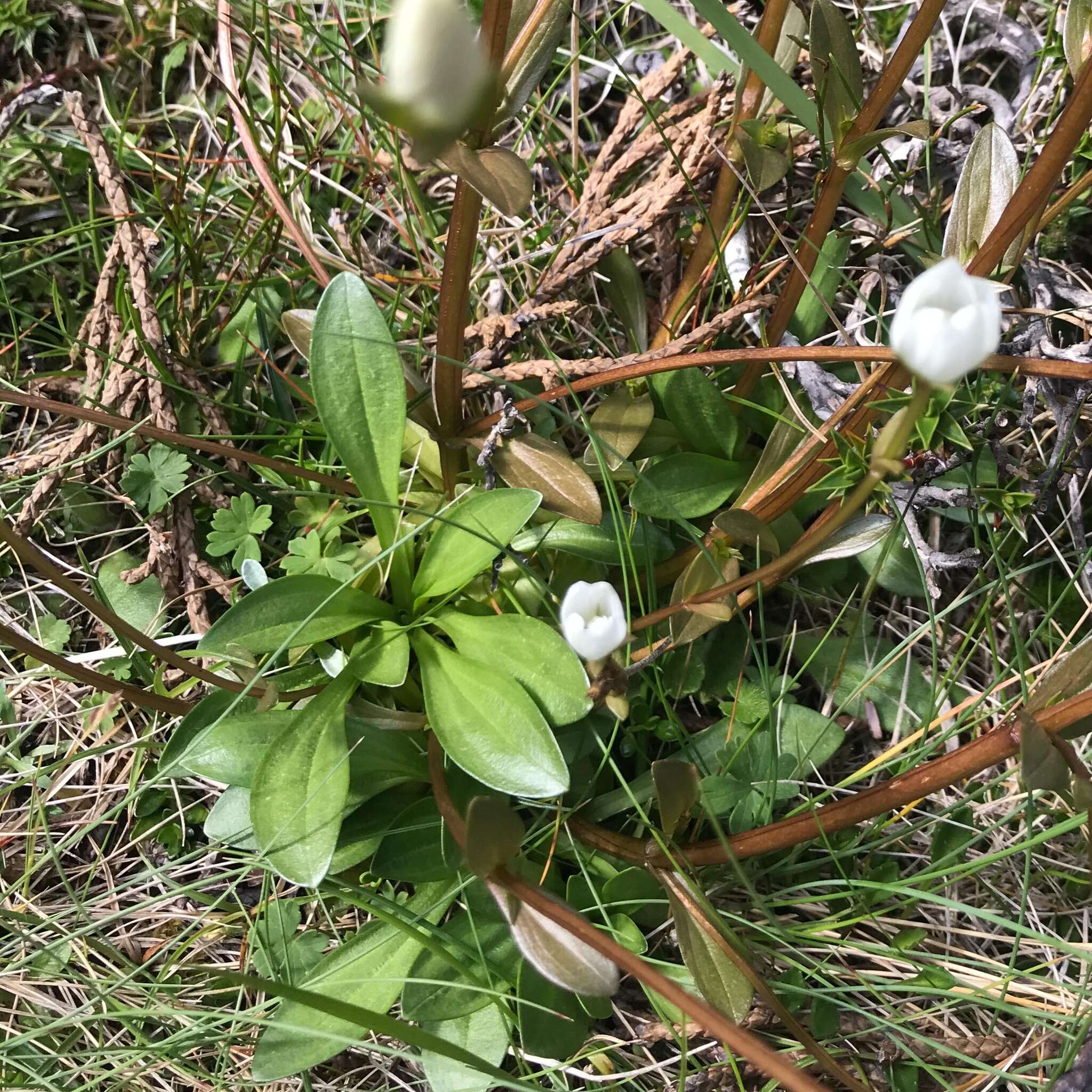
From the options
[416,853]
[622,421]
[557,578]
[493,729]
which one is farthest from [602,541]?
[416,853]

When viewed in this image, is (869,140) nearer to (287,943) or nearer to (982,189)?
(982,189)

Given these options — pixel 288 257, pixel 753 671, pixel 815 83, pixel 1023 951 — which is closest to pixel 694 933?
pixel 753 671

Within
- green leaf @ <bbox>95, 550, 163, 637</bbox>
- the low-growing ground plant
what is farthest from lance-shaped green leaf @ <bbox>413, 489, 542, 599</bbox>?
green leaf @ <bbox>95, 550, 163, 637</bbox>

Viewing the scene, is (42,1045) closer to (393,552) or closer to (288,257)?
(393,552)

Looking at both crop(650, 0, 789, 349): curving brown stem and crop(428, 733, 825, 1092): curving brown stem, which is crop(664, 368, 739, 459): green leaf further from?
crop(428, 733, 825, 1092): curving brown stem

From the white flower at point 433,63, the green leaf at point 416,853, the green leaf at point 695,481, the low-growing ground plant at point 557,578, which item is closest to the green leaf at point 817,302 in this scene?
the low-growing ground plant at point 557,578

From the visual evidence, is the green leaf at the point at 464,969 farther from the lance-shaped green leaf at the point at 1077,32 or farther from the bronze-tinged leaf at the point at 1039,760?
the lance-shaped green leaf at the point at 1077,32

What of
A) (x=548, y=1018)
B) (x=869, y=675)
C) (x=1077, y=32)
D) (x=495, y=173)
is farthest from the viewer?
(x=869, y=675)
